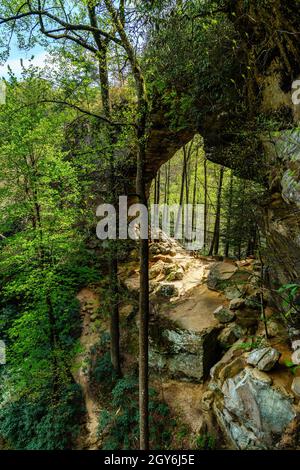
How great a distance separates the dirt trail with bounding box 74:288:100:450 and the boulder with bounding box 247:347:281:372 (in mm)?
5751

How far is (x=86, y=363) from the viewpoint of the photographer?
34.8 feet

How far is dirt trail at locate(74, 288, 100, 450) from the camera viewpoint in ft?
28.9

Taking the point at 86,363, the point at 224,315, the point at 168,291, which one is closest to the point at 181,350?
the point at 224,315

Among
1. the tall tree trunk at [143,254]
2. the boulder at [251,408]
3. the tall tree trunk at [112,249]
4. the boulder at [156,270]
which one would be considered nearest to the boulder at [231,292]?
the boulder at [251,408]

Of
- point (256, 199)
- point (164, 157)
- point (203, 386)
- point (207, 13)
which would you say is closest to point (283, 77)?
point (207, 13)

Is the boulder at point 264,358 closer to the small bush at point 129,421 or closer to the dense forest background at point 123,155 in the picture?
the dense forest background at point 123,155

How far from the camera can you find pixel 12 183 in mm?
8445

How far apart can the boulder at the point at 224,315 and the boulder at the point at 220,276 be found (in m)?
1.26

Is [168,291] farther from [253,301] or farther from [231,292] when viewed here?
[253,301]

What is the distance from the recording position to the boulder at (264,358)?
225 inches

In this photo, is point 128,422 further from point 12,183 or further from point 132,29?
point 132,29

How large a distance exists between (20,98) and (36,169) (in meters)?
1.99

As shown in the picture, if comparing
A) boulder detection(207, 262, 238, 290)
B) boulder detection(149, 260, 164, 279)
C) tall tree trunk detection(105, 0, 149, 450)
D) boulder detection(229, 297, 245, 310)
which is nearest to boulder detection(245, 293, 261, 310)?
boulder detection(229, 297, 245, 310)

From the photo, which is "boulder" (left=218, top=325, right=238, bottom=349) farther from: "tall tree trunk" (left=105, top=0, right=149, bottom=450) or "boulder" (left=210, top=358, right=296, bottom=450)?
"tall tree trunk" (left=105, top=0, right=149, bottom=450)
